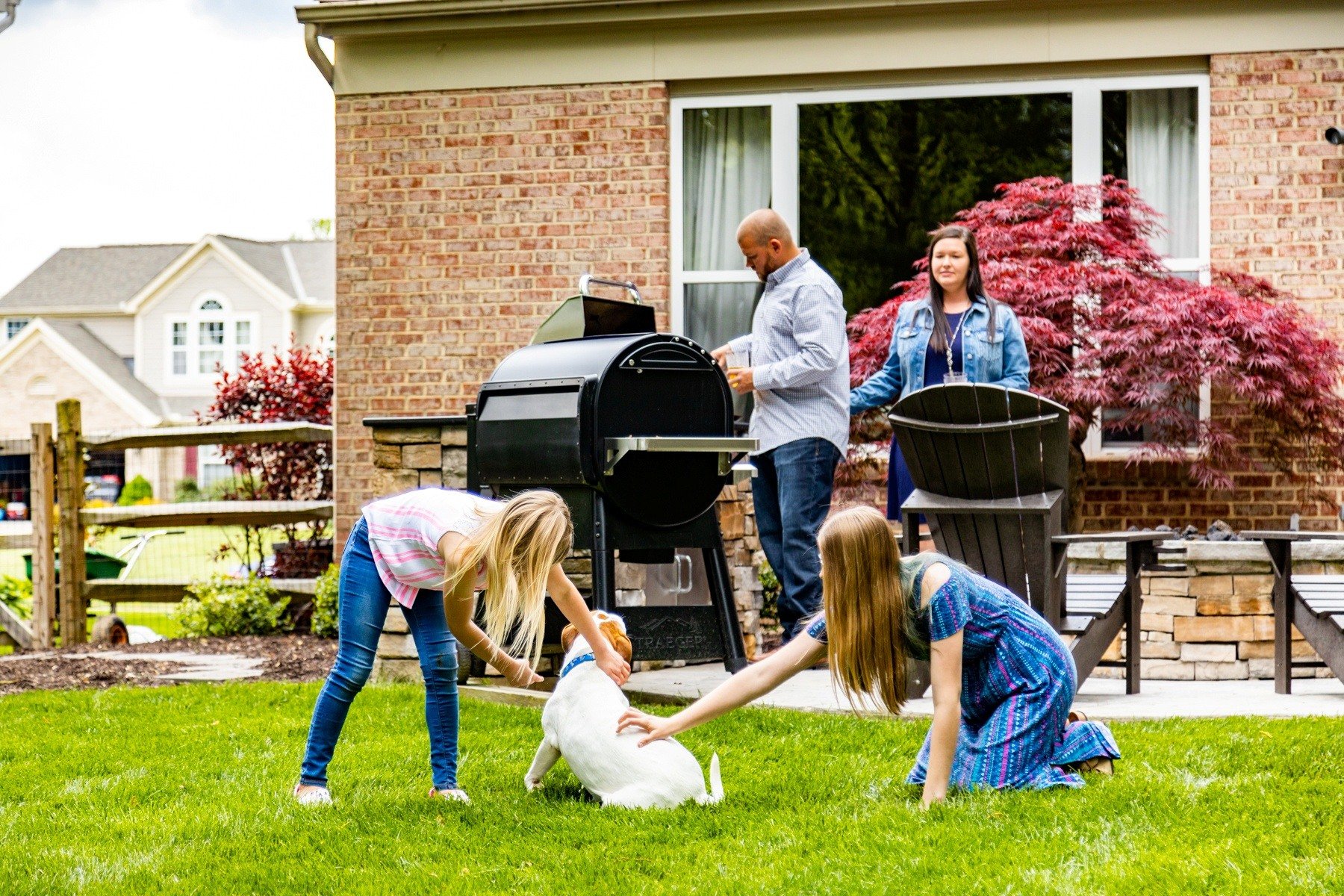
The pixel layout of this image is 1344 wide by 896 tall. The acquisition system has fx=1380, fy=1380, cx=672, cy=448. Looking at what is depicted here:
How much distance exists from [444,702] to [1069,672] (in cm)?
177

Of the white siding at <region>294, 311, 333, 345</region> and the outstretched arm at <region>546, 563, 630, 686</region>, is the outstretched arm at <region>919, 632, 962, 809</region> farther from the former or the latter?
the white siding at <region>294, 311, 333, 345</region>

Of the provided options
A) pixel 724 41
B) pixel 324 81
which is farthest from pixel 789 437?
pixel 324 81

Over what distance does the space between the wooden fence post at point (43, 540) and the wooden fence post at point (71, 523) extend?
0.06 m

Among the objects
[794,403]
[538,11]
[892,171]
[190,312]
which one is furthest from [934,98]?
[190,312]

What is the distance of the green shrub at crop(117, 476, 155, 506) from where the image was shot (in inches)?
1297

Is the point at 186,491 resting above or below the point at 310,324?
below

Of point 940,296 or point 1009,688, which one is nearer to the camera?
point 1009,688

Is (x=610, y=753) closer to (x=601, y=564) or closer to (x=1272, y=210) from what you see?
(x=601, y=564)

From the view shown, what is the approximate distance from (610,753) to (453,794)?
21.6 inches

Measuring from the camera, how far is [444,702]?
404 cm

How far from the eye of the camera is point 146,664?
750 centimetres

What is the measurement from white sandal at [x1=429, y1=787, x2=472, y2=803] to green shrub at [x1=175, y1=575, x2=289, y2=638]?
17.6 ft

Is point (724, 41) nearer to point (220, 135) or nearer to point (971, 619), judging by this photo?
point (971, 619)

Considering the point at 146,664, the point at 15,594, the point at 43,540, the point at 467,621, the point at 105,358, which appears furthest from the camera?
the point at 105,358
